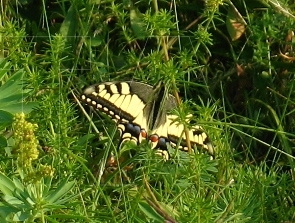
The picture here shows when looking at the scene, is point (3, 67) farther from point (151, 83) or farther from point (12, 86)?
point (151, 83)

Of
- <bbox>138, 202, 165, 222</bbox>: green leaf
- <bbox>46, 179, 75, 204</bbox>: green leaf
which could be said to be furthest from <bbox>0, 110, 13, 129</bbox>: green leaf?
<bbox>138, 202, 165, 222</bbox>: green leaf

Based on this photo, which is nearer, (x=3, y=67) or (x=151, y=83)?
(x=3, y=67)

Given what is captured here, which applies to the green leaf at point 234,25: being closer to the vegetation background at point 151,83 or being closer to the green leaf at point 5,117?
the vegetation background at point 151,83

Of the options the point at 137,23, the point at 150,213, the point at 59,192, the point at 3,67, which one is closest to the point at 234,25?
the point at 137,23

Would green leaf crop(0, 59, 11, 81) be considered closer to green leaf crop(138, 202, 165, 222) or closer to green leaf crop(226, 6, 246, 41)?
green leaf crop(138, 202, 165, 222)

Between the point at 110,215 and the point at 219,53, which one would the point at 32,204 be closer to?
the point at 110,215

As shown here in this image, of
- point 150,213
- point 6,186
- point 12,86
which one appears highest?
point 12,86

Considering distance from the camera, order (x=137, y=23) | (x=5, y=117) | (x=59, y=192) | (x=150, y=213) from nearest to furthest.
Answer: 1. (x=59, y=192)
2. (x=150, y=213)
3. (x=5, y=117)
4. (x=137, y=23)
